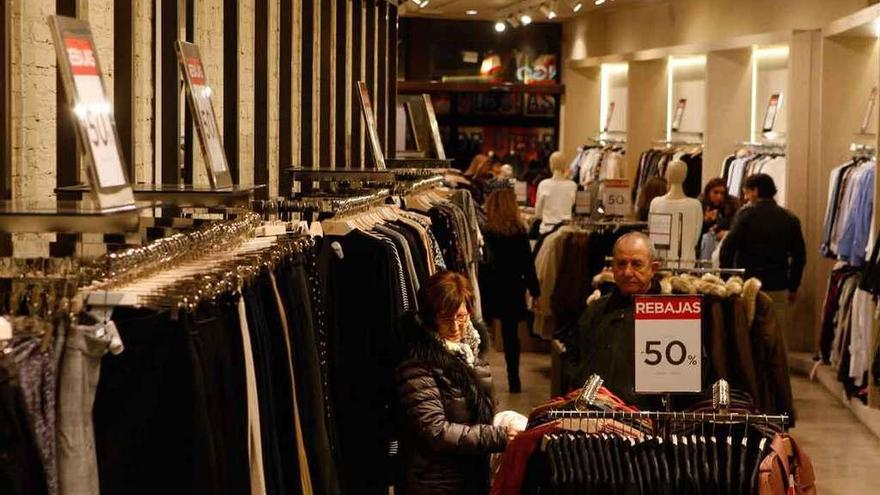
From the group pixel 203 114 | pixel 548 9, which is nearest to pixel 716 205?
pixel 548 9

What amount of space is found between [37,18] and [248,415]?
1.50 m

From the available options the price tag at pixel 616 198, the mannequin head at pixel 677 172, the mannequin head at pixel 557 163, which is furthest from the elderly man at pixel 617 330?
the mannequin head at pixel 557 163

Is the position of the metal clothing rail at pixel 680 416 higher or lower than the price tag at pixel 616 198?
lower

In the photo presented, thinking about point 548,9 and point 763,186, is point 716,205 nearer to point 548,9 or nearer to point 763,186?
point 763,186

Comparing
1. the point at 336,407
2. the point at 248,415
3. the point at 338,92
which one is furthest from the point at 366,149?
the point at 248,415

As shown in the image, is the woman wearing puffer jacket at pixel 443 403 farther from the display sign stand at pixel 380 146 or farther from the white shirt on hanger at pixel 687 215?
the white shirt on hanger at pixel 687 215

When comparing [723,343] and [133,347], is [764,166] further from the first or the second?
[133,347]

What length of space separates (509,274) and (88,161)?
8.22 metres

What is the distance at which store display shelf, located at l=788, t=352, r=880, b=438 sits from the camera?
32.5 ft

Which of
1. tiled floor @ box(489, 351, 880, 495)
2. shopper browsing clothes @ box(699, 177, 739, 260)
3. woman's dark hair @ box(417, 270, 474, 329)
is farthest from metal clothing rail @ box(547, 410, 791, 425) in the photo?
shopper browsing clothes @ box(699, 177, 739, 260)

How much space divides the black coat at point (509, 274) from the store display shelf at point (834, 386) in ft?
7.79

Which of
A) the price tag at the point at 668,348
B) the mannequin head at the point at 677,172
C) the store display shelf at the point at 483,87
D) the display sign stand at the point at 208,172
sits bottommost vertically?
the price tag at the point at 668,348

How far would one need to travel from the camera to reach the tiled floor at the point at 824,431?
28.1 ft

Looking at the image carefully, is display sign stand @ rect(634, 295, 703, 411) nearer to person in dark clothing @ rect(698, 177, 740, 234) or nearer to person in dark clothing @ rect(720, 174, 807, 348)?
person in dark clothing @ rect(720, 174, 807, 348)
